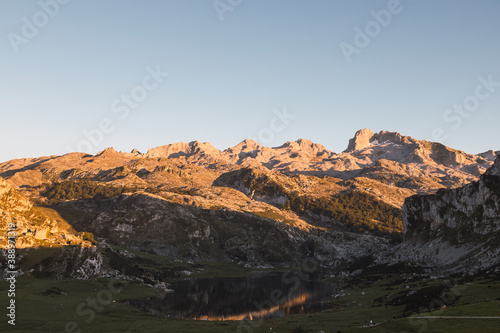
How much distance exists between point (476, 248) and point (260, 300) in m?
99.4

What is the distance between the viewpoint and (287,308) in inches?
5758

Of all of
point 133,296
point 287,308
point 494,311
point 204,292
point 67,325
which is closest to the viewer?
point 494,311

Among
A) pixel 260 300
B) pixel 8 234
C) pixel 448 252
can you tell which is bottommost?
pixel 260 300

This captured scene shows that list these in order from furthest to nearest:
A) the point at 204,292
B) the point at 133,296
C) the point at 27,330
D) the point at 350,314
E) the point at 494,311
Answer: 1. the point at 204,292
2. the point at 133,296
3. the point at 350,314
4. the point at 27,330
5. the point at 494,311

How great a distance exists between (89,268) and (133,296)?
99.6ft

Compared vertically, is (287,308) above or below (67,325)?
below

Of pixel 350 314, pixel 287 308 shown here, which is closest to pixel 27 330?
pixel 350 314

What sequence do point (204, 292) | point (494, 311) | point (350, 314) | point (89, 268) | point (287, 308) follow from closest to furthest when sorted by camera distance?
point (494, 311) < point (350, 314) < point (287, 308) < point (89, 268) < point (204, 292)

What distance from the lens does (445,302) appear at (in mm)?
86938

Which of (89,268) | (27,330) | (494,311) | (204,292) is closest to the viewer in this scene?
(494,311)

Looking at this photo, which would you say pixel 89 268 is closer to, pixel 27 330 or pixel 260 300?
pixel 260 300

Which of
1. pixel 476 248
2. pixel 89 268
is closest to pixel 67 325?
pixel 89 268

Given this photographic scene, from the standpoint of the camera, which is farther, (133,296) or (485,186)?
(485,186)

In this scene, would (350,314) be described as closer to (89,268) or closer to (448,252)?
(448,252)
